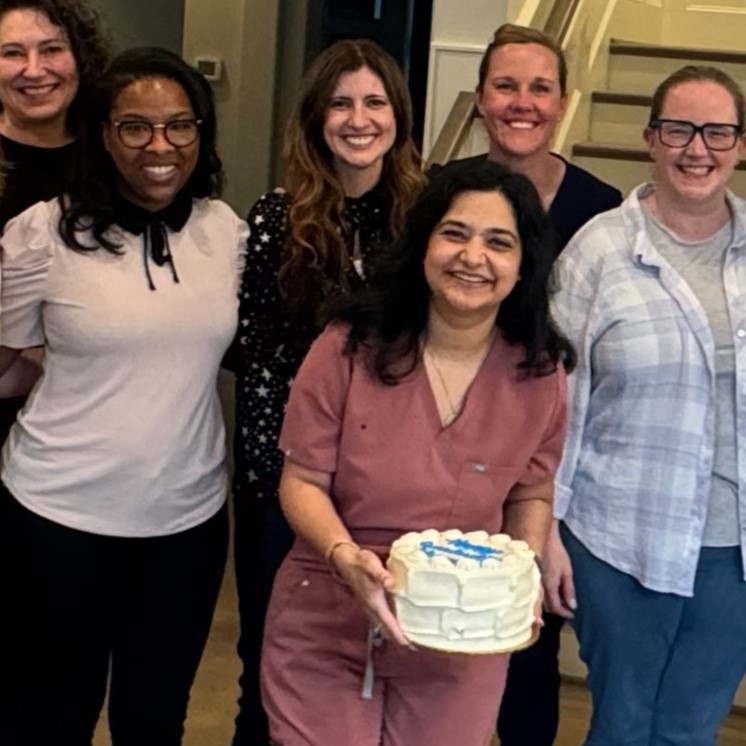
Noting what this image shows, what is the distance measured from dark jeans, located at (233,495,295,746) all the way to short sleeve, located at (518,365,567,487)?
55 centimetres

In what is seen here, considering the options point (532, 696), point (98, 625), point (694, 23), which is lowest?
point (532, 696)

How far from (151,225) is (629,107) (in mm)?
3100

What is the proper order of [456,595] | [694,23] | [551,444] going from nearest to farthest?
1. [456,595]
2. [551,444]
3. [694,23]

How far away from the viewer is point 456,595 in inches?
66.7

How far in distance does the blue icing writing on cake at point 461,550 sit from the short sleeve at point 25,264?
32.1 inches

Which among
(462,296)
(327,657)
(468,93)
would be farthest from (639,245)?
(468,93)

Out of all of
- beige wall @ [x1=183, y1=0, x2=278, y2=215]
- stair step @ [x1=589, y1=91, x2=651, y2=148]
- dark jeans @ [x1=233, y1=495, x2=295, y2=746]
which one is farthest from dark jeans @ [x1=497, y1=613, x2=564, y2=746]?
beige wall @ [x1=183, y1=0, x2=278, y2=215]

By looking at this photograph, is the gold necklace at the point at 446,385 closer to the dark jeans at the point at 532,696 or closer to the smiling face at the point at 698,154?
the smiling face at the point at 698,154

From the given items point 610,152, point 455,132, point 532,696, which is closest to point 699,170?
point 532,696

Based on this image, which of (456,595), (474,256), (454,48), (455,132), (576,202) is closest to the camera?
(456,595)

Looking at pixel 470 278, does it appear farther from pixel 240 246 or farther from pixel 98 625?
pixel 98 625

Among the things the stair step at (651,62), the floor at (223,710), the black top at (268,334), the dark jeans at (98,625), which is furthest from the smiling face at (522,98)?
the stair step at (651,62)

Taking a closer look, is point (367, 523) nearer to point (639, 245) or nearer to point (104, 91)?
point (639, 245)

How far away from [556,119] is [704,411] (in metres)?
0.80
